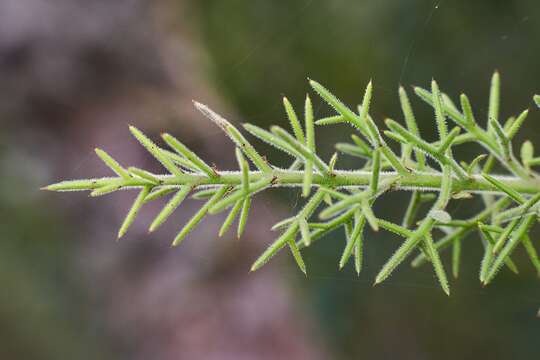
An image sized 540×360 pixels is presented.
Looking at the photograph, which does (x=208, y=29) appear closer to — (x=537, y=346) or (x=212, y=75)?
(x=212, y=75)

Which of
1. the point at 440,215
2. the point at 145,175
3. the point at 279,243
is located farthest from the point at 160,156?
the point at 440,215

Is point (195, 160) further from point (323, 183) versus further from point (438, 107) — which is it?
point (438, 107)

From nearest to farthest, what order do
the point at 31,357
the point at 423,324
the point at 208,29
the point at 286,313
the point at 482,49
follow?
the point at 482,49
the point at 423,324
the point at 208,29
the point at 31,357
the point at 286,313

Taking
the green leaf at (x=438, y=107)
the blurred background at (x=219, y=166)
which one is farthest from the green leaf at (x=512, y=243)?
the blurred background at (x=219, y=166)

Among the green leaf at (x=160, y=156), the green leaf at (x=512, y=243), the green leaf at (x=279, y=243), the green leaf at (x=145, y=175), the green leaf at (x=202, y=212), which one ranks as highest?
the green leaf at (x=160, y=156)

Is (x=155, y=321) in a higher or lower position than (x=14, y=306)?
lower

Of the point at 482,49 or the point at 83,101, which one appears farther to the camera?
the point at 83,101

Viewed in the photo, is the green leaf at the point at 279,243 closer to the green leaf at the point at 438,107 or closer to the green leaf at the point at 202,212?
the green leaf at the point at 202,212

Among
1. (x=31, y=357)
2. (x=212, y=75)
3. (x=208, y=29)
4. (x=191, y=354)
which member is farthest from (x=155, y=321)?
(x=208, y=29)

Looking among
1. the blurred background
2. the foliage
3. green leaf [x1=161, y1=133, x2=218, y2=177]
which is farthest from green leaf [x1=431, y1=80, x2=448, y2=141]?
the blurred background
